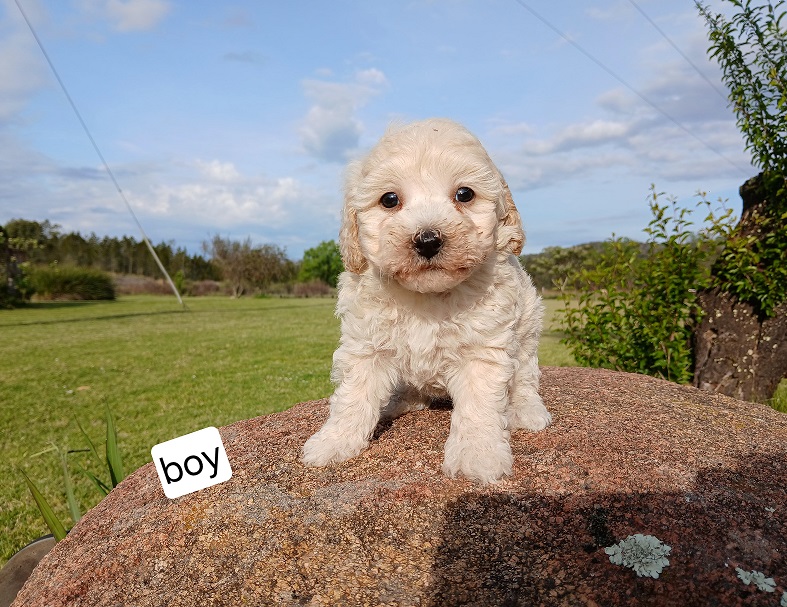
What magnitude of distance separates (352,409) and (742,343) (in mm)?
5209

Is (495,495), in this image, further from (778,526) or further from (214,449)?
(214,449)

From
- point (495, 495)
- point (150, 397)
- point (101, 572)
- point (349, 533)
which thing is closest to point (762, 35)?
point (495, 495)

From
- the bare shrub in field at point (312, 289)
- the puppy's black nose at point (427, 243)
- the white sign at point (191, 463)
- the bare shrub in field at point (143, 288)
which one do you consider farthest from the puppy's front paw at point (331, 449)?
the bare shrub in field at point (143, 288)

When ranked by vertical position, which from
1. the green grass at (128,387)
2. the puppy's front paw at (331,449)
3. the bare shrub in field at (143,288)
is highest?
the bare shrub in field at (143,288)

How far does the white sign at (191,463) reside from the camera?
365cm

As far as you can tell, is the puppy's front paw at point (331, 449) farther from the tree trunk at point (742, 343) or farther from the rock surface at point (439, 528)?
the tree trunk at point (742, 343)

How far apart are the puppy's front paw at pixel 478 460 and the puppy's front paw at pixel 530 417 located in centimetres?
74

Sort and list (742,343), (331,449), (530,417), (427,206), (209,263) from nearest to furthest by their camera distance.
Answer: (427,206) → (331,449) → (530,417) → (742,343) → (209,263)

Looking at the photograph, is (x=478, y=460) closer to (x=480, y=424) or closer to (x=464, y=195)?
(x=480, y=424)

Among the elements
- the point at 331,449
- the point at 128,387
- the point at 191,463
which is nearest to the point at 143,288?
the point at 128,387

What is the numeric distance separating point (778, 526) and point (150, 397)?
9.81 meters

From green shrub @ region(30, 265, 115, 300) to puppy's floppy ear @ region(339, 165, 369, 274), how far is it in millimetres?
44716

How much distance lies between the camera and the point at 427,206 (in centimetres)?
310

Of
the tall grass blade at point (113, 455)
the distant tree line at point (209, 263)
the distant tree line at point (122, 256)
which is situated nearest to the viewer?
the tall grass blade at point (113, 455)
